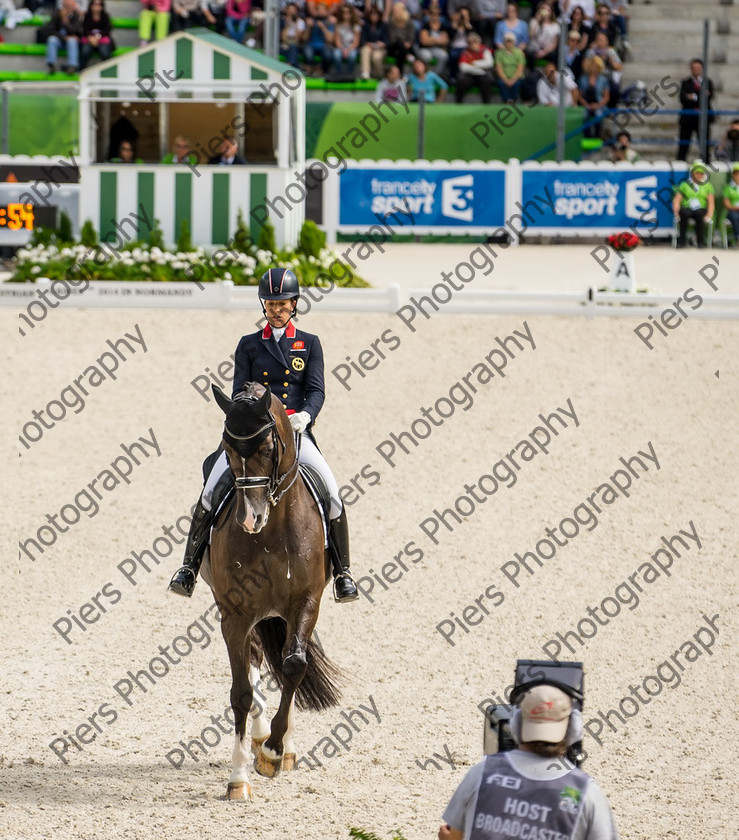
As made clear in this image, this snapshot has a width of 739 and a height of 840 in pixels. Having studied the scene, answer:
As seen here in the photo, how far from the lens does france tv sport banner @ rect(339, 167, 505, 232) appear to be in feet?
84.5

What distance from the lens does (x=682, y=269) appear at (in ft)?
76.8

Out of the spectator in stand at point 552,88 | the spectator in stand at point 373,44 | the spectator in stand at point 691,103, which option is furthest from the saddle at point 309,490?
the spectator in stand at point 373,44

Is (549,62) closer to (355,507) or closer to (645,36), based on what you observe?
(645,36)

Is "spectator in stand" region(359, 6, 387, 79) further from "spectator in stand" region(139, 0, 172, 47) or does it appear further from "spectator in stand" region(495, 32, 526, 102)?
"spectator in stand" region(139, 0, 172, 47)

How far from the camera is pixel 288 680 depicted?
311 inches

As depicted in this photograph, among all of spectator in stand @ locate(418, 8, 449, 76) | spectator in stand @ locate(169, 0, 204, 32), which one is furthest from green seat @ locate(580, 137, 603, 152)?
spectator in stand @ locate(169, 0, 204, 32)

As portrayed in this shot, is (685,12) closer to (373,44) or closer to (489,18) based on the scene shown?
(489,18)

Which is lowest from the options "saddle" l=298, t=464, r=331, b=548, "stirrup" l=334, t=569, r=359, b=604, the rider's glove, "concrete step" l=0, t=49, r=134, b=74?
"stirrup" l=334, t=569, r=359, b=604

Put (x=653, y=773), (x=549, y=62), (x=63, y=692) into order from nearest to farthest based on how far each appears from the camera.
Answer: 1. (x=653, y=773)
2. (x=63, y=692)
3. (x=549, y=62)

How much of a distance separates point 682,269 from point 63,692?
16.7 meters

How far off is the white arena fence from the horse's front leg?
11.6 m

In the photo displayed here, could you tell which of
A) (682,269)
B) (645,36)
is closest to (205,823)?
(682,269)

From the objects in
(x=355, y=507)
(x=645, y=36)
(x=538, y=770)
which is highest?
(x=645, y=36)

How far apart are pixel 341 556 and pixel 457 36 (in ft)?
75.5
